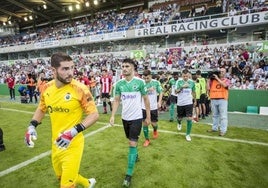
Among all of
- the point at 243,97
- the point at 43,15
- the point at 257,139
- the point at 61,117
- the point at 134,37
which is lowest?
the point at 257,139

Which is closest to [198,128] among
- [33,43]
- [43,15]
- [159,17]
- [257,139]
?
[257,139]

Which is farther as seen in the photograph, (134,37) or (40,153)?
(134,37)

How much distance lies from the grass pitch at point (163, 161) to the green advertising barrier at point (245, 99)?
3.82 meters

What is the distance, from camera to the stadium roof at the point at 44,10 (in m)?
38.7

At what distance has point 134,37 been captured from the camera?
2816 cm

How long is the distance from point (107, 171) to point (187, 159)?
2.06m

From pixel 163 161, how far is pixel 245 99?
817cm

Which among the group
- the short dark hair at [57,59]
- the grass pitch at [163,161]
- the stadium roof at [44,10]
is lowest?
the grass pitch at [163,161]

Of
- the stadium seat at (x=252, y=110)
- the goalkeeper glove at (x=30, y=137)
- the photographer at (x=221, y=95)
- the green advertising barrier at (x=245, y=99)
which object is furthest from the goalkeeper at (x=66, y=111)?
the green advertising barrier at (x=245, y=99)

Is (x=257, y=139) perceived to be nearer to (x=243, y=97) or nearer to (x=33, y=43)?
(x=243, y=97)

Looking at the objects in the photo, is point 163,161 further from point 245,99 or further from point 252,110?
point 245,99

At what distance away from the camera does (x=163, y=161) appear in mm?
5594

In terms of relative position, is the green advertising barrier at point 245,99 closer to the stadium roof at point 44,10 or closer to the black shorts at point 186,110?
the black shorts at point 186,110

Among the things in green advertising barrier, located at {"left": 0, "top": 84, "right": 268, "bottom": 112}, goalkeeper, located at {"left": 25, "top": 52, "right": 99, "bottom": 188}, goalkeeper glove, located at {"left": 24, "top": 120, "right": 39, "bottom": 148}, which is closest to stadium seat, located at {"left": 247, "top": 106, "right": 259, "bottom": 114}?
green advertising barrier, located at {"left": 0, "top": 84, "right": 268, "bottom": 112}
